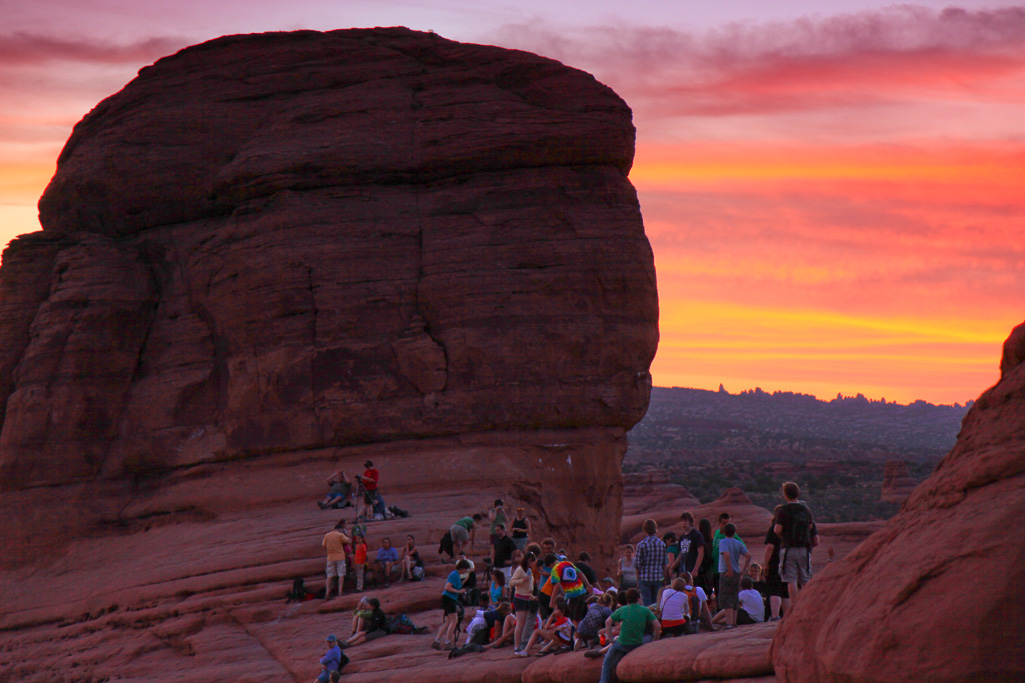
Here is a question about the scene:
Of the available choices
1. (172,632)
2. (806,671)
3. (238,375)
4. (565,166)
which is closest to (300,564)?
(172,632)

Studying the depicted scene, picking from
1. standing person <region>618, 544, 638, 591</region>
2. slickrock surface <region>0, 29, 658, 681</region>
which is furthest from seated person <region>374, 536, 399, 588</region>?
standing person <region>618, 544, 638, 591</region>

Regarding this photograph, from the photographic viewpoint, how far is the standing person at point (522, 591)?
16766 mm

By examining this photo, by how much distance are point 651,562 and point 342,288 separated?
1491cm

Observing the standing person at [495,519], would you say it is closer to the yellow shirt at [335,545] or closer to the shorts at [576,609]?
the yellow shirt at [335,545]

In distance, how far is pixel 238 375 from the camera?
30.3 meters

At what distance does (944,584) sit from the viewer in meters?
9.53

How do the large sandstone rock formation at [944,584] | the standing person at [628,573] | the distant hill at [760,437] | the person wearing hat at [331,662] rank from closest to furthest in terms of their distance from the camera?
the large sandstone rock formation at [944,584] < the standing person at [628,573] < the person wearing hat at [331,662] < the distant hill at [760,437]

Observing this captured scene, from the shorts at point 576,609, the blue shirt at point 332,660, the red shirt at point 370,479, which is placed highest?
the red shirt at point 370,479

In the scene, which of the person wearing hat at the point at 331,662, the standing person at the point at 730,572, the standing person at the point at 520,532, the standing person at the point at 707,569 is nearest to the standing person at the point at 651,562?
the standing person at the point at 707,569

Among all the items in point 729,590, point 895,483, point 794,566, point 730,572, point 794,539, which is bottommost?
point 895,483

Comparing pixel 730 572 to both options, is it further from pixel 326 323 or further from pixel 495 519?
pixel 326 323

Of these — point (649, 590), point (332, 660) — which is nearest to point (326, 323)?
point (332, 660)

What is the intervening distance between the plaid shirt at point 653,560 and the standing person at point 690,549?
391 mm

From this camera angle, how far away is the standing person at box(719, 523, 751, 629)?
51.1ft
